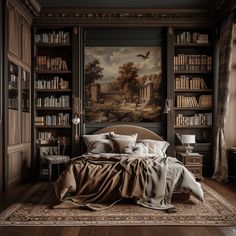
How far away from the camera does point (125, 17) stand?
8.37m

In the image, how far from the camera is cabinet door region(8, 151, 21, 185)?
6770 mm

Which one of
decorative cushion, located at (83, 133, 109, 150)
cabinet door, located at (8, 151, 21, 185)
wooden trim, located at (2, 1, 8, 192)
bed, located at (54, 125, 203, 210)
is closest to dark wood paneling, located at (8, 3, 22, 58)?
wooden trim, located at (2, 1, 8, 192)

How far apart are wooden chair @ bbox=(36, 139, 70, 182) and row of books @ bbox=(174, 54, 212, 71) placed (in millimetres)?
3299

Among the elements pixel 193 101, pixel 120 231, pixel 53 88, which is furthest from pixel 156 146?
pixel 120 231

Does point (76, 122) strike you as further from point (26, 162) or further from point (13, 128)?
point (13, 128)

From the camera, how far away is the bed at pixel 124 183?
215 inches

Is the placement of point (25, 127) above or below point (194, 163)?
above

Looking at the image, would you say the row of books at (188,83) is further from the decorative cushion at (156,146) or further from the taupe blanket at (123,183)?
the taupe blanket at (123,183)

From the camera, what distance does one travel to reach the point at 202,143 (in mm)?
8438

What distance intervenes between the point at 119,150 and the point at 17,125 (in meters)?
2.13

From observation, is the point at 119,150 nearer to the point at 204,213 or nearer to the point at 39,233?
the point at 204,213

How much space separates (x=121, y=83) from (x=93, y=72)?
2.39ft

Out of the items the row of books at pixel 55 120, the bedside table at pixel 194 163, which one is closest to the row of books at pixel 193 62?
the bedside table at pixel 194 163

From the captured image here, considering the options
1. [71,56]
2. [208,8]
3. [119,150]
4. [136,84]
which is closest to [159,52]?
[136,84]
